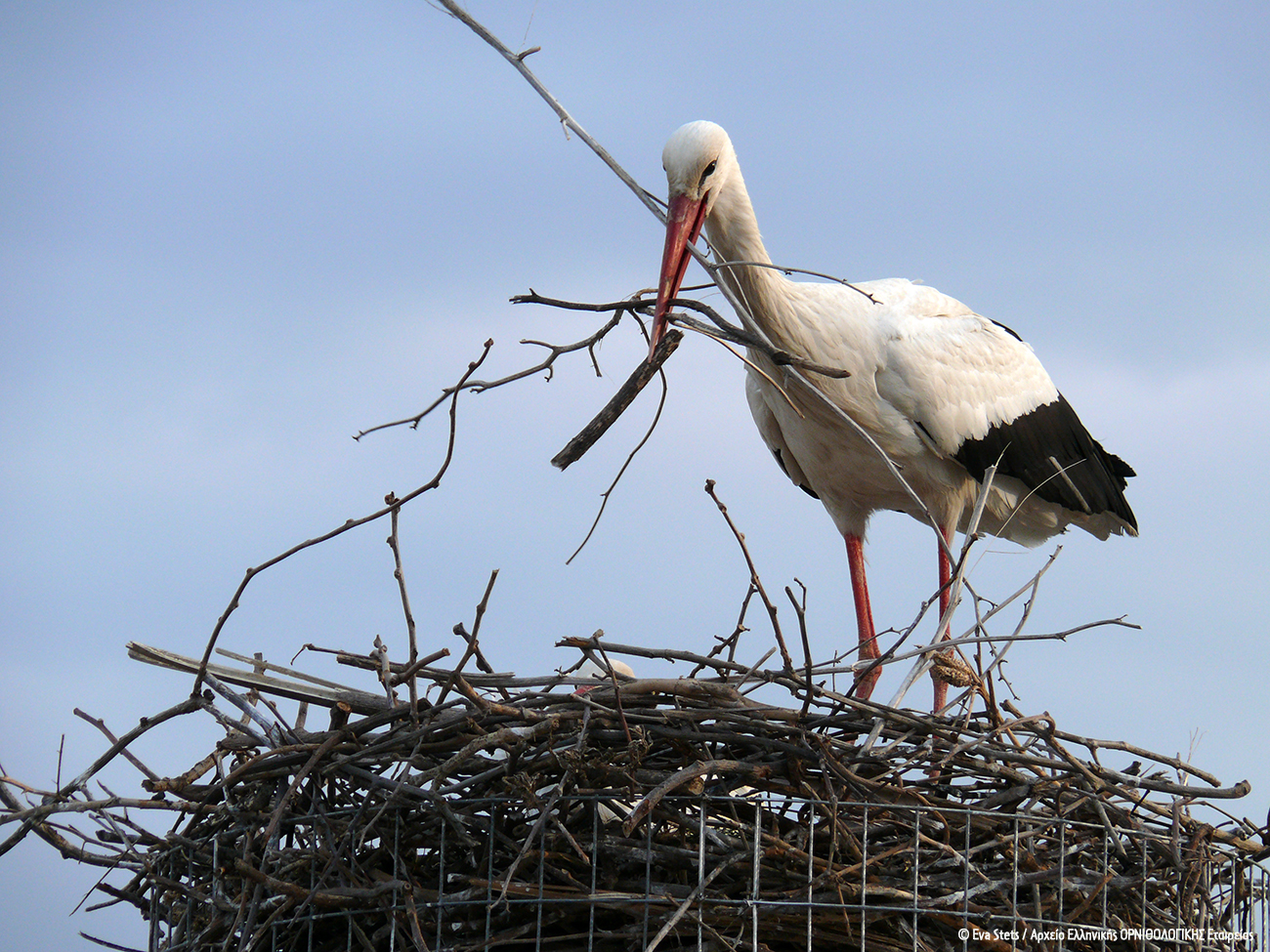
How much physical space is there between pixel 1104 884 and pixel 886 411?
1565 millimetres

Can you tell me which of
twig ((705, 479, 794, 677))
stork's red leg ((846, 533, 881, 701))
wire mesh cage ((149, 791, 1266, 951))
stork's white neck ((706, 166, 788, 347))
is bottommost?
wire mesh cage ((149, 791, 1266, 951))

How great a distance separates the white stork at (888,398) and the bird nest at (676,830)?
0.87 m

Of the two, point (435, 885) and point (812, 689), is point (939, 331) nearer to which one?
point (812, 689)

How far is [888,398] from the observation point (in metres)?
3.53

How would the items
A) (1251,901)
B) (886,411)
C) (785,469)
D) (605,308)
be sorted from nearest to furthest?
(605,308), (1251,901), (886,411), (785,469)

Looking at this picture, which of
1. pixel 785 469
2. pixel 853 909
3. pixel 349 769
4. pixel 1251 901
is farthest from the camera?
pixel 785 469

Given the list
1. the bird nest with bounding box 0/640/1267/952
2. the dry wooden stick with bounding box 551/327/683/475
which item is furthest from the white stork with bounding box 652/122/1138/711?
the bird nest with bounding box 0/640/1267/952

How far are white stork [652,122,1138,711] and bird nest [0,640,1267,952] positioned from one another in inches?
34.4

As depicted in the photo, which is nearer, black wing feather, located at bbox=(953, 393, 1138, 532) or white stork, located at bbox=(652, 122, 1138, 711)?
white stork, located at bbox=(652, 122, 1138, 711)

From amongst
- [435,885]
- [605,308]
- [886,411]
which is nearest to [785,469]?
[886,411]

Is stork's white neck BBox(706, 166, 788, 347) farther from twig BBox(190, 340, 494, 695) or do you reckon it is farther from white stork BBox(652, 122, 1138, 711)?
twig BBox(190, 340, 494, 695)

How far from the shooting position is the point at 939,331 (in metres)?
3.67

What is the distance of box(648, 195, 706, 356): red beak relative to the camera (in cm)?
276

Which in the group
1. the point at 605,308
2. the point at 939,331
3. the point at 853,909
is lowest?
the point at 853,909
